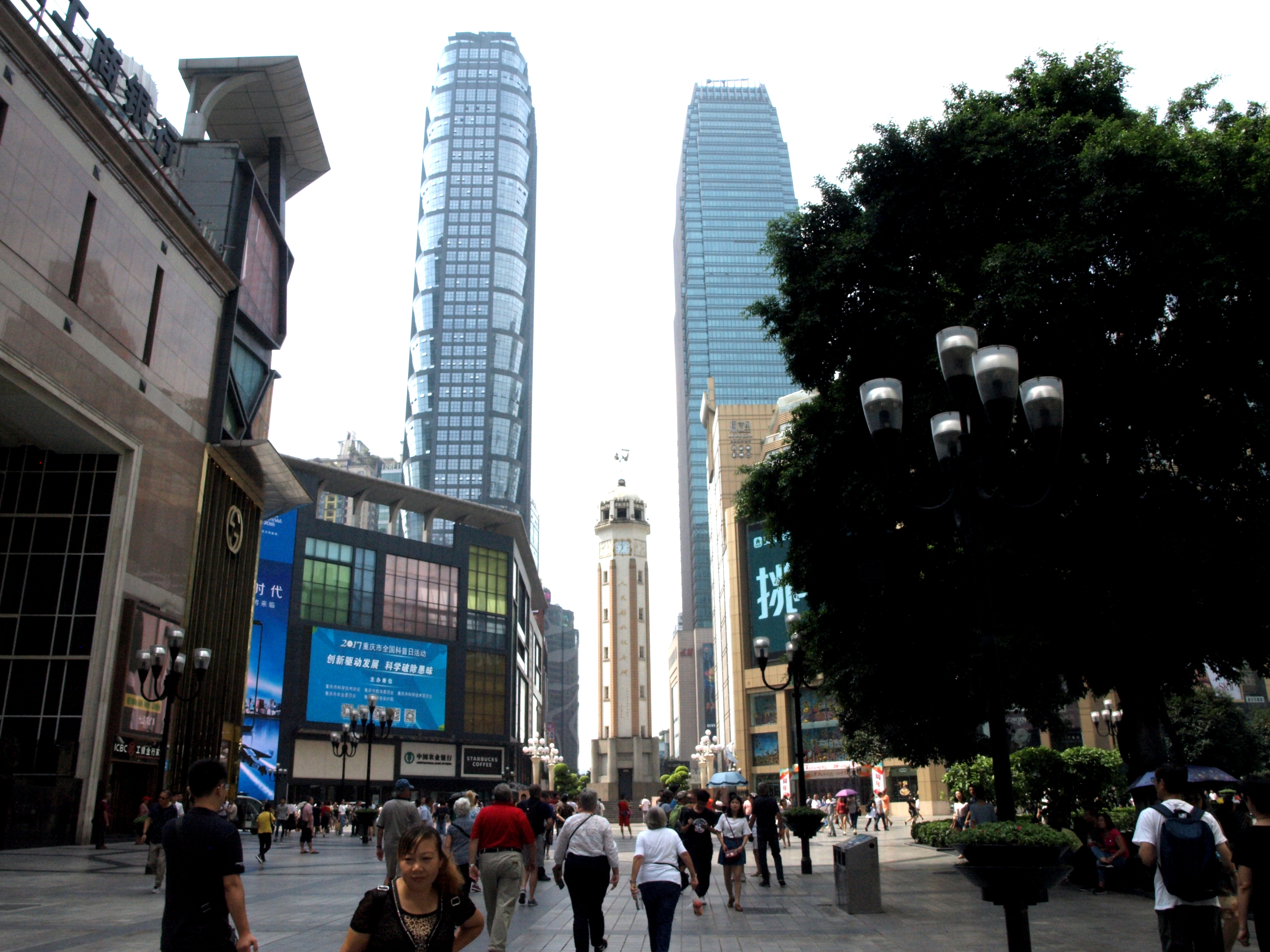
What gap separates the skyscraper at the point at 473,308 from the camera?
513 feet

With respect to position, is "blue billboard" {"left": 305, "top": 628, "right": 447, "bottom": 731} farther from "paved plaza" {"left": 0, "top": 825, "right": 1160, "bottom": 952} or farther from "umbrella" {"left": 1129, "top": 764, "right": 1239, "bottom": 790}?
"umbrella" {"left": 1129, "top": 764, "right": 1239, "bottom": 790}

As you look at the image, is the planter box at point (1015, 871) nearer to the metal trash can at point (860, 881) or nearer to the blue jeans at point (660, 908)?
the blue jeans at point (660, 908)

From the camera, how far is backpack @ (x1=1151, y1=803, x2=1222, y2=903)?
5.75 meters

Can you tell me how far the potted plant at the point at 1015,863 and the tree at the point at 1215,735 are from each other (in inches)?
2037

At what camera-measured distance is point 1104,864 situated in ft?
47.2

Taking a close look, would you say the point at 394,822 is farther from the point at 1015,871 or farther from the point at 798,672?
the point at 798,672

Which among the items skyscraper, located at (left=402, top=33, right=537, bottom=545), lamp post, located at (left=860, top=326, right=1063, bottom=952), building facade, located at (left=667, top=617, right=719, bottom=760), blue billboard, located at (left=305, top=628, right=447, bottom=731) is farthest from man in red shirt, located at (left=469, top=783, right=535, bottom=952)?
building facade, located at (left=667, top=617, right=719, bottom=760)

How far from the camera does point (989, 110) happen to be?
59.6 feet

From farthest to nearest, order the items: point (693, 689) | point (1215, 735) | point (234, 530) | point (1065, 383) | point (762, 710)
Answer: point (693, 689) → point (762, 710) → point (1215, 735) → point (234, 530) → point (1065, 383)

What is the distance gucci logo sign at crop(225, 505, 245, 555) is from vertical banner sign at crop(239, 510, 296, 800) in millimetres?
19451

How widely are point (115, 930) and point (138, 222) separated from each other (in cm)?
2311

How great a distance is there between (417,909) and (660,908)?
180 inches

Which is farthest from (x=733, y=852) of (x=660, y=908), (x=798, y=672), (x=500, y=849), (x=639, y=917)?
(x=798, y=672)

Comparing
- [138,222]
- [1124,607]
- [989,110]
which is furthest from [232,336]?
[1124,607]
